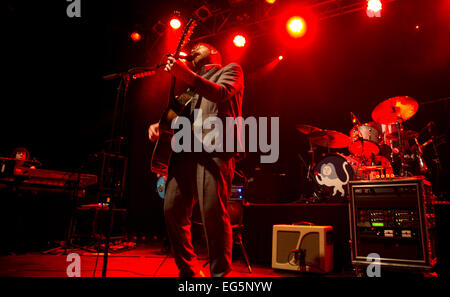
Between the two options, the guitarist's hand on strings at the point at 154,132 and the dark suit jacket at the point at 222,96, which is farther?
the guitarist's hand on strings at the point at 154,132

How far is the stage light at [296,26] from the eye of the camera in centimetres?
520

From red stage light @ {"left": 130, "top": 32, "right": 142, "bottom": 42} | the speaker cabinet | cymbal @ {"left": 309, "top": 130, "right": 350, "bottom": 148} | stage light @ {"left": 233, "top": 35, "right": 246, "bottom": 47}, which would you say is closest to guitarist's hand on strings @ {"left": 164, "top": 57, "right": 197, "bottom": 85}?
the speaker cabinet

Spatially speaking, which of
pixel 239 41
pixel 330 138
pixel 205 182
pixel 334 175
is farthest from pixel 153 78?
pixel 205 182

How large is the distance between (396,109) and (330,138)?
3.45ft

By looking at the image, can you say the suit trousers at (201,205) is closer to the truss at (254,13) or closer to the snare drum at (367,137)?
the snare drum at (367,137)

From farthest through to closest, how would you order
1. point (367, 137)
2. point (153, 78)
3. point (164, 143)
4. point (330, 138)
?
point (153, 78)
point (330, 138)
point (367, 137)
point (164, 143)

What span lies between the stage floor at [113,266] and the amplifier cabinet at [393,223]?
0.66 meters

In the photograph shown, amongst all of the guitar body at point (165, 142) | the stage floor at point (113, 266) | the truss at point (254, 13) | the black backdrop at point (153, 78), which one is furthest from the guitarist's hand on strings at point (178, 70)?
the black backdrop at point (153, 78)

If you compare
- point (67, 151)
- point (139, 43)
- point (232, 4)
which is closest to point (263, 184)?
point (232, 4)

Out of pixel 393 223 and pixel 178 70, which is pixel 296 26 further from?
pixel 178 70

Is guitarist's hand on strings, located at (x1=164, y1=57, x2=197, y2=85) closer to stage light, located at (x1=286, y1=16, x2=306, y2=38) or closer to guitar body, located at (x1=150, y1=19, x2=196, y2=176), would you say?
guitar body, located at (x1=150, y1=19, x2=196, y2=176)

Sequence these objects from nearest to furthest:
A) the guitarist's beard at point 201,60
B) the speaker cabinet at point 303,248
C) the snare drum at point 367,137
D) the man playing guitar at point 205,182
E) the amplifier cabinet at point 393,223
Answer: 1. the man playing guitar at point 205,182
2. the guitarist's beard at point 201,60
3. the amplifier cabinet at point 393,223
4. the speaker cabinet at point 303,248
5. the snare drum at point 367,137

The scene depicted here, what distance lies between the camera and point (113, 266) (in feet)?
11.0
